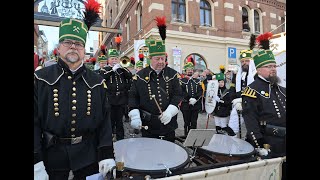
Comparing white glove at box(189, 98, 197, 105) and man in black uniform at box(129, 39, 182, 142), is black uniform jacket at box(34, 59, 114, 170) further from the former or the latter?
white glove at box(189, 98, 197, 105)

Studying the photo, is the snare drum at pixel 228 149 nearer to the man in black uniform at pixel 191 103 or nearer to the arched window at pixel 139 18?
the man in black uniform at pixel 191 103

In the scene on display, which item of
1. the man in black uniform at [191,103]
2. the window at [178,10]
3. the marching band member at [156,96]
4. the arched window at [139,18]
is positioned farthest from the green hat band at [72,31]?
the arched window at [139,18]

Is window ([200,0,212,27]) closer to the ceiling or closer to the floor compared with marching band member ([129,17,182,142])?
closer to the ceiling

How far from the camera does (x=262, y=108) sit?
3.09m

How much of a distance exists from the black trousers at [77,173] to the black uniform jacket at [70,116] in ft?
0.19

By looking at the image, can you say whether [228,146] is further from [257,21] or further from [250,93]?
[257,21]

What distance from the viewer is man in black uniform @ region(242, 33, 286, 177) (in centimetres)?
295

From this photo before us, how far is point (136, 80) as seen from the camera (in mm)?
3725

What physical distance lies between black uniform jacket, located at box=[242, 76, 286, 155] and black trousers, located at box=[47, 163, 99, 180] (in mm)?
1776

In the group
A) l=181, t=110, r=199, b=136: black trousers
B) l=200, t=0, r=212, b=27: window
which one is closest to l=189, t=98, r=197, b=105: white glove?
l=181, t=110, r=199, b=136: black trousers

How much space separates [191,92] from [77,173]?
5.85m

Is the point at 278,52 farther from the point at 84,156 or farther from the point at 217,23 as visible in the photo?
the point at 217,23

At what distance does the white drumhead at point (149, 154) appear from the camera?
7.37 feet
